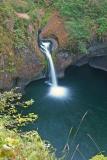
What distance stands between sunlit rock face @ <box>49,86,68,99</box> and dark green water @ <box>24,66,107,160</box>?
0.80 feet

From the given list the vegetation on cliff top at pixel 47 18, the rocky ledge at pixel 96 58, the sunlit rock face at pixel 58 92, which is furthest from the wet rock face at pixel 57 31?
the sunlit rock face at pixel 58 92

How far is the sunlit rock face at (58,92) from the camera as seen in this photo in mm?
19581

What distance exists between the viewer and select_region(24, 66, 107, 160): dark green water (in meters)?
15.2

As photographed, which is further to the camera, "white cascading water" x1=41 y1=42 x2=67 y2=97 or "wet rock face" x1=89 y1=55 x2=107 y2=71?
"wet rock face" x1=89 y1=55 x2=107 y2=71

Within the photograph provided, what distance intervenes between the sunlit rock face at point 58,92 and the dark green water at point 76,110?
24 centimetres

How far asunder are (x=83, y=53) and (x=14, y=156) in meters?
18.4

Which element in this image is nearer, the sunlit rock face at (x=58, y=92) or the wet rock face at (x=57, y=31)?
the sunlit rock face at (x=58, y=92)

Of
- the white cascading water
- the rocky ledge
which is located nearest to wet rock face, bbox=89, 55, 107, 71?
the rocky ledge

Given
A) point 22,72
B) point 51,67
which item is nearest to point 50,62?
point 51,67

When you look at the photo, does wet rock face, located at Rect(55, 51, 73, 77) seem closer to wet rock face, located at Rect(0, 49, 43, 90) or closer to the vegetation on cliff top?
the vegetation on cliff top

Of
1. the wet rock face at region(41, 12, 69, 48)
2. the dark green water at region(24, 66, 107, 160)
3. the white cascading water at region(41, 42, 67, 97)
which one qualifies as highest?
the wet rock face at region(41, 12, 69, 48)

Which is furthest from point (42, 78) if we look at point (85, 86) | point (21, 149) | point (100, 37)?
point (21, 149)

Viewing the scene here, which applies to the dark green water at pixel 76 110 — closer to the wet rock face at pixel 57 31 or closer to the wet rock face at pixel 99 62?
the wet rock face at pixel 99 62

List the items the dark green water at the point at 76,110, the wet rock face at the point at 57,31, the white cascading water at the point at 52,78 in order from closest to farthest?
the dark green water at the point at 76,110, the white cascading water at the point at 52,78, the wet rock face at the point at 57,31
